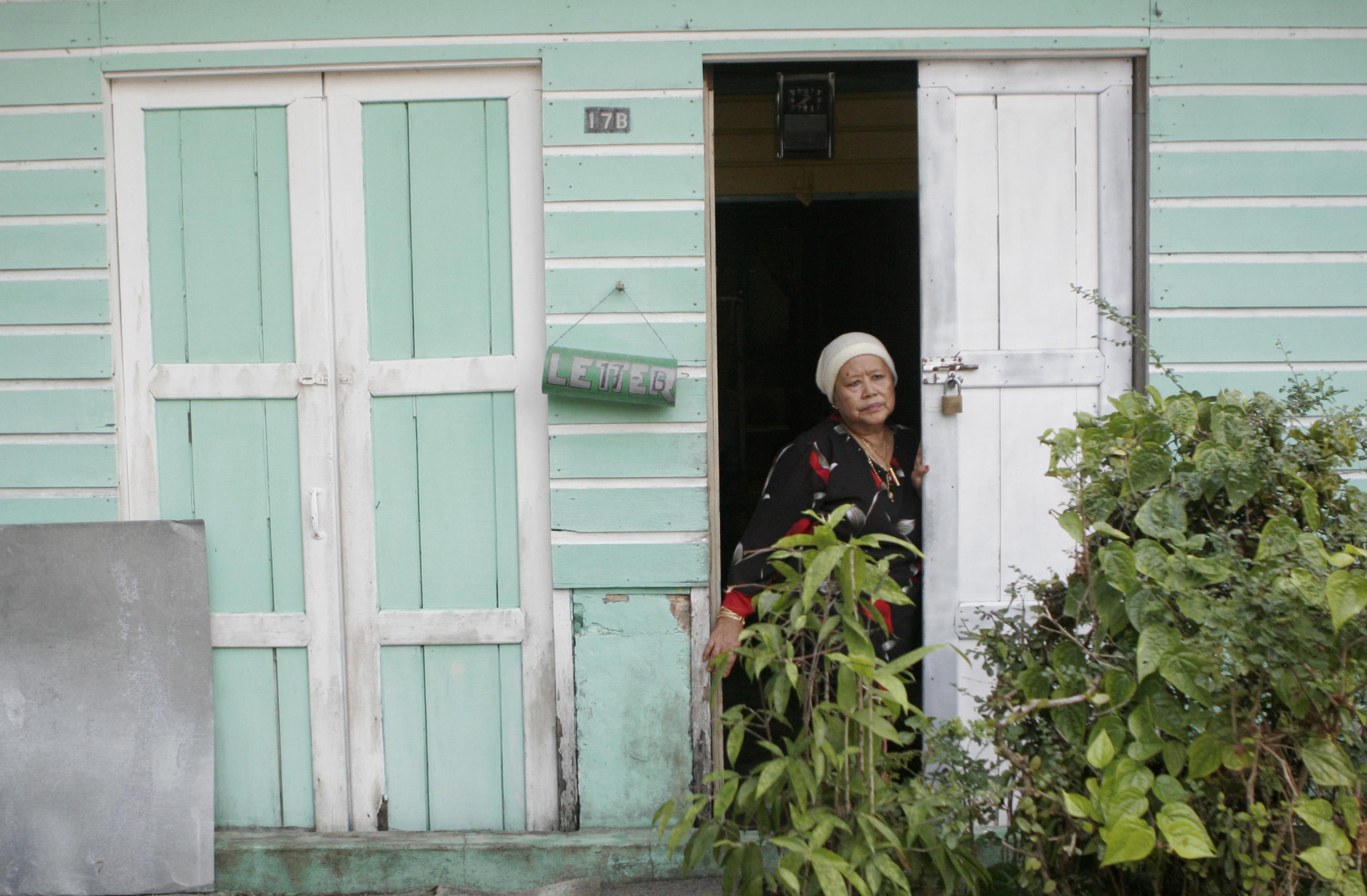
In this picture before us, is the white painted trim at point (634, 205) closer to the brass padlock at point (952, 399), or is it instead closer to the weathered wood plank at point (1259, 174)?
the brass padlock at point (952, 399)

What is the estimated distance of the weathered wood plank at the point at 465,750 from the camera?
3.36 m

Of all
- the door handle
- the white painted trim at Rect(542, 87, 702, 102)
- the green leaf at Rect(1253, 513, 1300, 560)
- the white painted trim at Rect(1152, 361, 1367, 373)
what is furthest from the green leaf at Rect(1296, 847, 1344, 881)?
the door handle

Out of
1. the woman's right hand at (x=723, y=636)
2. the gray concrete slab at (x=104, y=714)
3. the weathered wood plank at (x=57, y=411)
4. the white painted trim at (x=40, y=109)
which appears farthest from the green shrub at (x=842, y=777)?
the white painted trim at (x=40, y=109)

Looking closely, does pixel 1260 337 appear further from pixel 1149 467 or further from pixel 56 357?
pixel 56 357

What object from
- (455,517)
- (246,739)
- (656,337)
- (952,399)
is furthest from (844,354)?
(246,739)

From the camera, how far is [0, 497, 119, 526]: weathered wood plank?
→ 10.8 feet

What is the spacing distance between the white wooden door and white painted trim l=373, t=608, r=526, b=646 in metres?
1.39

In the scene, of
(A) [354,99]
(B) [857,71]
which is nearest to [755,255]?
(B) [857,71]

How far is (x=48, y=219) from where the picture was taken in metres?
3.28

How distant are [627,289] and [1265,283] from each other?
2051 millimetres

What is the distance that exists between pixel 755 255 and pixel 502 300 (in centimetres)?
337

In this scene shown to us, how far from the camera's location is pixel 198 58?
127 inches

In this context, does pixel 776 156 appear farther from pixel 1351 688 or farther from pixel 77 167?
pixel 1351 688

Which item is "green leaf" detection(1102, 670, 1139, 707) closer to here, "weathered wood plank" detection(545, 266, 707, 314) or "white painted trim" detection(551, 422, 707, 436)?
"white painted trim" detection(551, 422, 707, 436)
